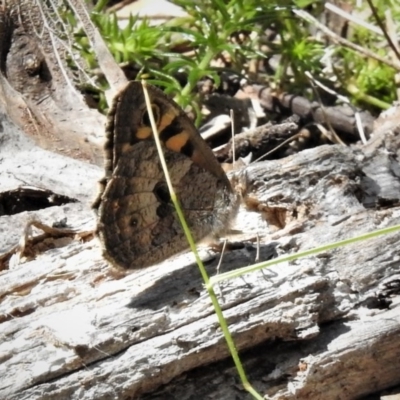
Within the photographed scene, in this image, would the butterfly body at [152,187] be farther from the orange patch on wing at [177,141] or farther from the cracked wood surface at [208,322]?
the cracked wood surface at [208,322]

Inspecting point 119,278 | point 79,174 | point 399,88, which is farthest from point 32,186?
point 399,88

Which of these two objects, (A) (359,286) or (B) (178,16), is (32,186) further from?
(B) (178,16)

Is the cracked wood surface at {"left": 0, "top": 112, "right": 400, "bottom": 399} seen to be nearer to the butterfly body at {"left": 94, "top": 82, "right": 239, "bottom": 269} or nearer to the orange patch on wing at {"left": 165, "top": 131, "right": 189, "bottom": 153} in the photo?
the butterfly body at {"left": 94, "top": 82, "right": 239, "bottom": 269}

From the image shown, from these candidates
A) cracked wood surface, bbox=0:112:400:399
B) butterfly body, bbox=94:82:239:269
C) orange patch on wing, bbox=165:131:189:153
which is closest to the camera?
cracked wood surface, bbox=0:112:400:399

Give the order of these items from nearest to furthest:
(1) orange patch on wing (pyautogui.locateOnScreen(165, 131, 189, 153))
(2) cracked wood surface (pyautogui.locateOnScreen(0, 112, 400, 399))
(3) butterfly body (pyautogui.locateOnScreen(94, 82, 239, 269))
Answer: (2) cracked wood surface (pyautogui.locateOnScreen(0, 112, 400, 399)) < (3) butterfly body (pyautogui.locateOnScreen(94, 82, 239, 269)) < (1) orange patch on wing (pyautogui.locateOnScreen(165, 131, 189, 153))

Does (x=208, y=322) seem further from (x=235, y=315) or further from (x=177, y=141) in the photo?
(x=177, y=141)

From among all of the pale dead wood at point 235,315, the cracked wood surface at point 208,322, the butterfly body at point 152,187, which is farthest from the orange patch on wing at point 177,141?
the cracked wood surface at point 208,322

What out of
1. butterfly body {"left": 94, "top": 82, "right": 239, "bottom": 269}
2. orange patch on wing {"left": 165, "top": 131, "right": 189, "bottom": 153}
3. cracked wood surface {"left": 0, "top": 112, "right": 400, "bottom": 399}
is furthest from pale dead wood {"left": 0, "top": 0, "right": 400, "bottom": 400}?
orange patch on wing {"left": 165, "top": 131, "right": 189, "bottom": 153}

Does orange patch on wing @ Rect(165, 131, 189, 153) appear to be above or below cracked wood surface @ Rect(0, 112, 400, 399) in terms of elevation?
above
